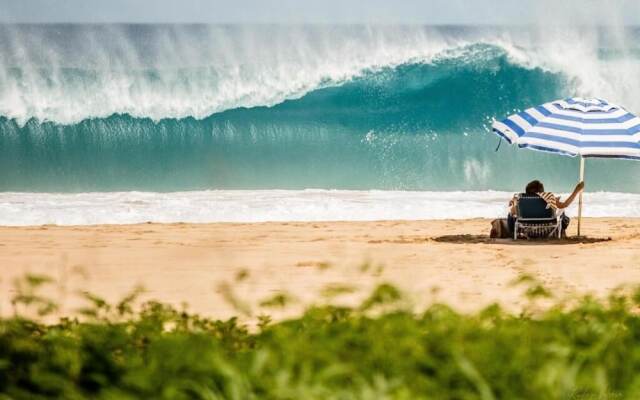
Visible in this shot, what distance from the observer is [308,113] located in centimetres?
2661

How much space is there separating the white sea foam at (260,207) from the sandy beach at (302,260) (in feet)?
4.46

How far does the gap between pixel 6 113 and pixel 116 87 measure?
9.44 ft

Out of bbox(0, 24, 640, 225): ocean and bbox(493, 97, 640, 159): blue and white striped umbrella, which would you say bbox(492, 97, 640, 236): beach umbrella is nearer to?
bbox(493, 97, 640, 159): blue and white striped umbrella

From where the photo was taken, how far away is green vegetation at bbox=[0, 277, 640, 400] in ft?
13.2

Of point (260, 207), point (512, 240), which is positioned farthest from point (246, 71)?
point (512, 240)

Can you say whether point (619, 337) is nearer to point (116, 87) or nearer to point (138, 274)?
point (138, 274)

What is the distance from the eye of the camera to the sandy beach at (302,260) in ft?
26.1

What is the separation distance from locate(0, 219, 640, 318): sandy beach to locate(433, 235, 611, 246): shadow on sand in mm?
23

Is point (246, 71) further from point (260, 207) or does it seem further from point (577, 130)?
point (577, 130)

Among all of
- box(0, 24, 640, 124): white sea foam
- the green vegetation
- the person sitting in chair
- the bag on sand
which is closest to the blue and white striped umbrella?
the person sitting in chair

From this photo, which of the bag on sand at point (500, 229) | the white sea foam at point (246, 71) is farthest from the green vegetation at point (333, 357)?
the white sea foam at point (246, 71)

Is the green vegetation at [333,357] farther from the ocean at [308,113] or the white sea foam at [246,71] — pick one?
the white sea foam at [246,71]

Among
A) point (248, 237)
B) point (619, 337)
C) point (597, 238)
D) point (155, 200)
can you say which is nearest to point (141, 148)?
point (155, 200)

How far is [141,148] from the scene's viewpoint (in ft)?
81.6
